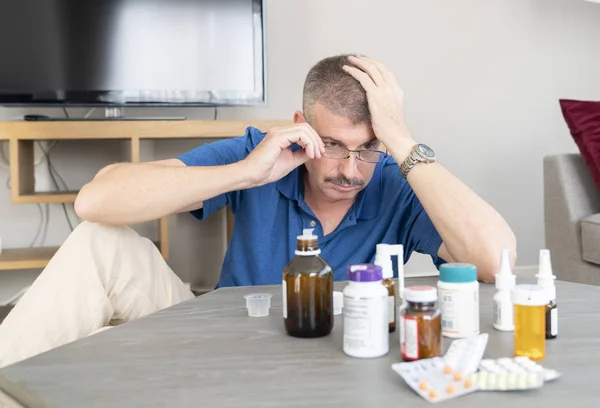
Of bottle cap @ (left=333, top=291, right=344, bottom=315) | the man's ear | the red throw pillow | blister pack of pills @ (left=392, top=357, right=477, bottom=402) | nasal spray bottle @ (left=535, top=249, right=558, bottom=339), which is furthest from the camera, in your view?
the red throw pillow

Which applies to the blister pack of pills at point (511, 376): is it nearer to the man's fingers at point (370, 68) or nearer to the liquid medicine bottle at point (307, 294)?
the liquid medicine bottle at point (307, 294)

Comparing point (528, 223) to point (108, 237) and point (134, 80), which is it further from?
point (108, 237)

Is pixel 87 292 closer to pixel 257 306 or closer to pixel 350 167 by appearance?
pixel 257 306

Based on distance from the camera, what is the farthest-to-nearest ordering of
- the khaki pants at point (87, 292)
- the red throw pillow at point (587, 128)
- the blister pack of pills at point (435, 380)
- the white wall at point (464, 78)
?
the white wall at point (464, 78) → the red throw pillow at point (587, 128) → the khaki pants at point (87, 292) → the blister pack of pills at point (435, 380)

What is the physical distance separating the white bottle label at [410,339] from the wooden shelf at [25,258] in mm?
1735

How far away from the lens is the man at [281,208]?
1.19m

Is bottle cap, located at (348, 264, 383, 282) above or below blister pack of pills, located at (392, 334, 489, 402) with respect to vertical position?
above

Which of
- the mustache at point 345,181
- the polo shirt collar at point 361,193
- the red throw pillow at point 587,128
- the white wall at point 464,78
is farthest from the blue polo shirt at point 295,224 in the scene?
the white wall at point 464,78

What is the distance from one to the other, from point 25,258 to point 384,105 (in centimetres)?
148

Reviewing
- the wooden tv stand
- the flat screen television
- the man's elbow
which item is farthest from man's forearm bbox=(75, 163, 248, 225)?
the flat screen television

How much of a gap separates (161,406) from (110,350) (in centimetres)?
22

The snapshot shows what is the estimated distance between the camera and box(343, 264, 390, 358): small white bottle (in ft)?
2.58

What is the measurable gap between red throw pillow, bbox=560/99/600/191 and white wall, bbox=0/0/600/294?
0.51 metres

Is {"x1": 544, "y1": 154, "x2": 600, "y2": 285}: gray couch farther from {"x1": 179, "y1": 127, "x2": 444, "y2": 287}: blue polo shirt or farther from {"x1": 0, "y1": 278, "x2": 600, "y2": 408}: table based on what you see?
{"x1": 0, "y1": 278, "x2": 600, "y2": 408}: table
